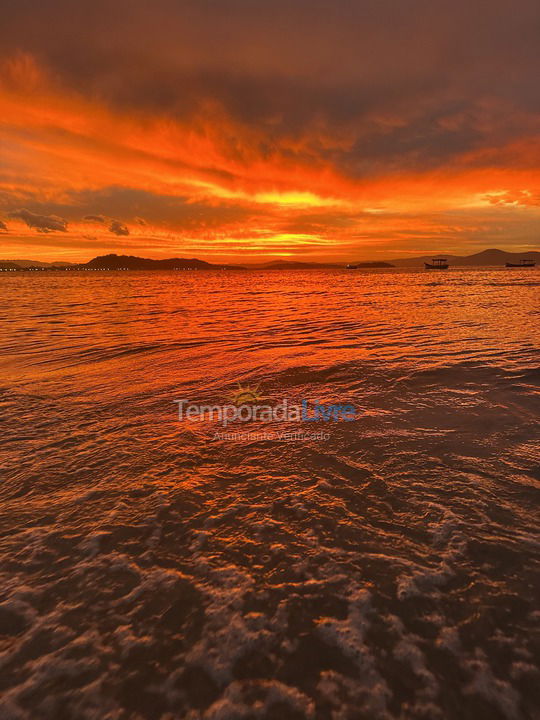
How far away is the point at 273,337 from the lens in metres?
16.4

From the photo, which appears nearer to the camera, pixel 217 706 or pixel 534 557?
pixel 217 706

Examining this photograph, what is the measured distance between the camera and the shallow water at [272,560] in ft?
8.51

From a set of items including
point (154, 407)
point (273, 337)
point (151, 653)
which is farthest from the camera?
point (273, 337)

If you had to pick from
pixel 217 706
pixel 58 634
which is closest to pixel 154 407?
pixel 58 634

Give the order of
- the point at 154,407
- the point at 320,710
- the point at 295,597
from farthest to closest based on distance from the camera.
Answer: the point at 154,407 → the point at 295,597 → the point at 320,710

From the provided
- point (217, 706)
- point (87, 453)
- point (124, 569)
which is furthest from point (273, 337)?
point (217, 706)

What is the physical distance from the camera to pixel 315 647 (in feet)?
9.44

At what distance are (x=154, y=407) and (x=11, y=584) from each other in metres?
4.68

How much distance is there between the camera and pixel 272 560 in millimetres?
3721

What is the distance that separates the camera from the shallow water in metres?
2.59

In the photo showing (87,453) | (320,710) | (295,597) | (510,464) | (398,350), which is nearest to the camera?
(320,710)

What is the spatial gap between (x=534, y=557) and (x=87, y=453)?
660 cm

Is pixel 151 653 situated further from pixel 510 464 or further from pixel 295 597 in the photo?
pixel 510 464

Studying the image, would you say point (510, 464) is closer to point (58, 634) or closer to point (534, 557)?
point (534, 557)
